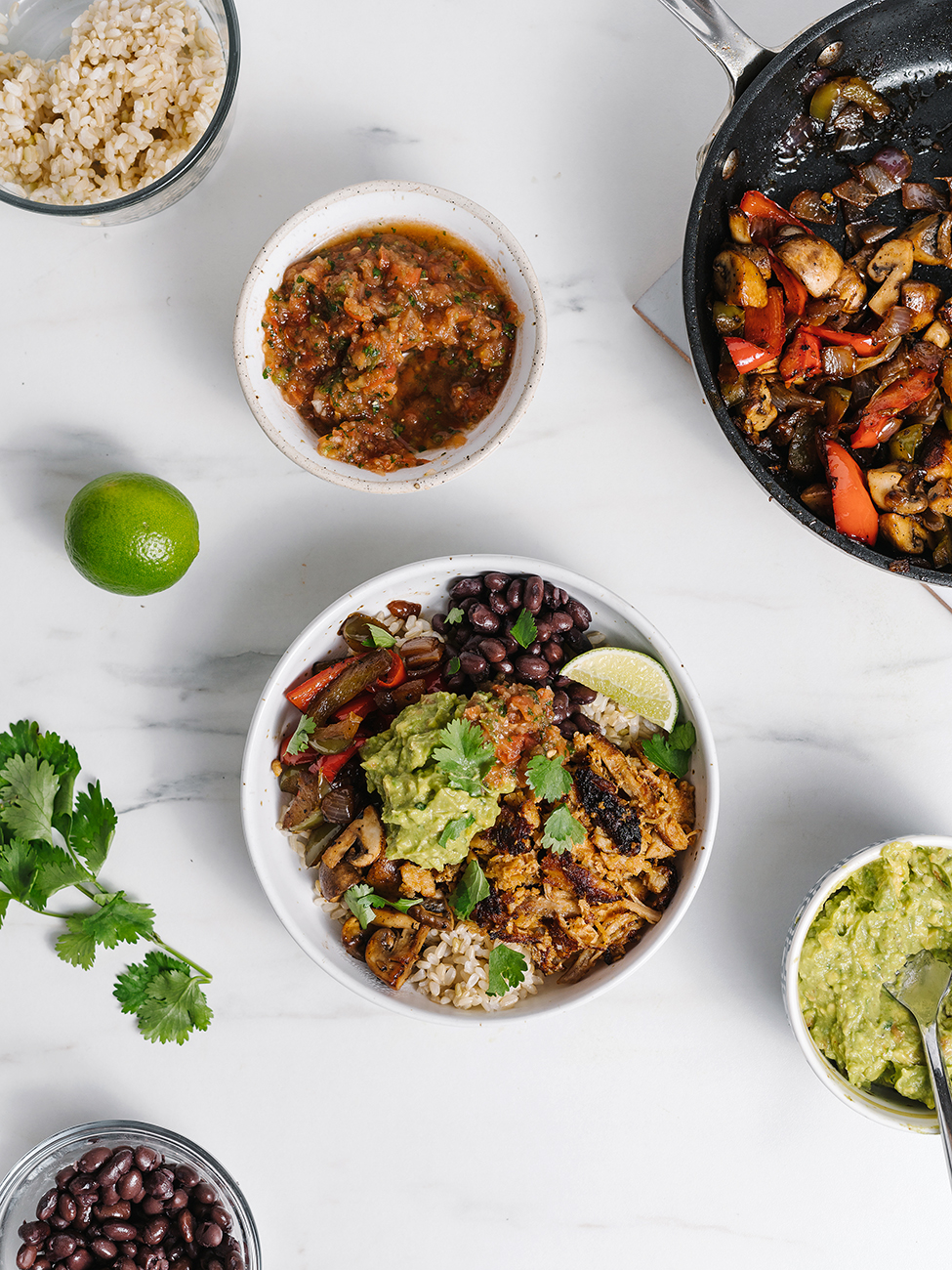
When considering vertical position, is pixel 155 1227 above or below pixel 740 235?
below

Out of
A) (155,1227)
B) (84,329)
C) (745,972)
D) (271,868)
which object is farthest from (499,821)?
(84,329)

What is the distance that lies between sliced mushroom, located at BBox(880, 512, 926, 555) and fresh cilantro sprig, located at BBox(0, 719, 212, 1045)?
220cm

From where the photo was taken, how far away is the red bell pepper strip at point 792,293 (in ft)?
7.52

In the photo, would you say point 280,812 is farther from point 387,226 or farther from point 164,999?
point 387,226

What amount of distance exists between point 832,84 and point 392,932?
2.46 metres

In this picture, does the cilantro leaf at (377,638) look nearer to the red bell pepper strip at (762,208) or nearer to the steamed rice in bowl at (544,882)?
the steamed rice in bowl at (544,882)

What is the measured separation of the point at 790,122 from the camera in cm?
240

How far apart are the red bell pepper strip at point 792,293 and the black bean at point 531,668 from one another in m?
1.08

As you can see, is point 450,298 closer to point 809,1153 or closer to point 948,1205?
point 809,1153

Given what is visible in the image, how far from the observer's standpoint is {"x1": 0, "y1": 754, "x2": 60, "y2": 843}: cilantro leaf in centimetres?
242

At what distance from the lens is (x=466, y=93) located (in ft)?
8.41

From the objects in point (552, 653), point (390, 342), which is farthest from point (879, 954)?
point (390, 342)

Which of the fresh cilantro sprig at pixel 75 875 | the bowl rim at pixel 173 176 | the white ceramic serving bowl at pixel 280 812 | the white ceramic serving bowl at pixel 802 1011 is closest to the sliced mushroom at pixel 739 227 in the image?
the white ceramic serving bowl at pixel 280 812

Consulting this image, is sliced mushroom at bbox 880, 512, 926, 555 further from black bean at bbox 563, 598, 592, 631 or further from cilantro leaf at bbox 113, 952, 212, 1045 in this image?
cilantro leaf at bbox 113, 952, 212, 1045
